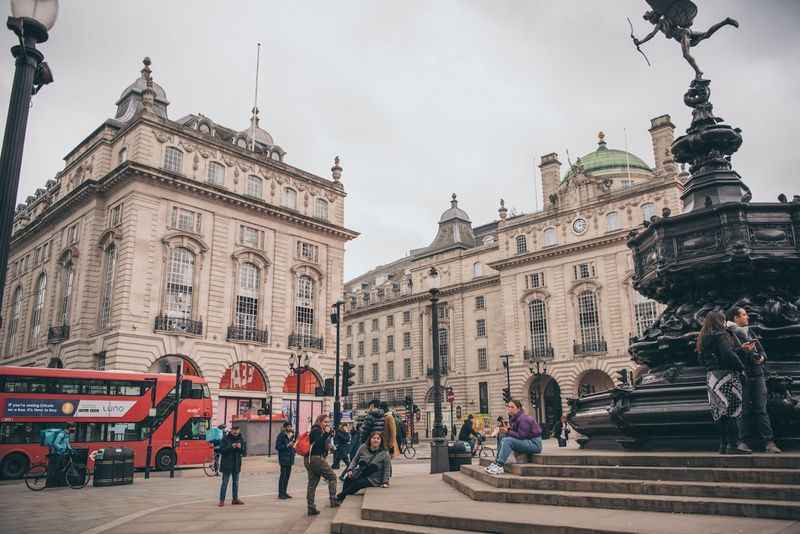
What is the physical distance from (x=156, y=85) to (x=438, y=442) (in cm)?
3958

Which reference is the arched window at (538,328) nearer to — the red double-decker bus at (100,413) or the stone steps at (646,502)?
the red double-decker bus at (100,413)

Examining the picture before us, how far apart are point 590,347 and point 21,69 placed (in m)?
46.0

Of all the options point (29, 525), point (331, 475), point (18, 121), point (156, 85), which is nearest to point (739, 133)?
point (331, 475)

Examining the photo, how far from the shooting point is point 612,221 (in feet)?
156

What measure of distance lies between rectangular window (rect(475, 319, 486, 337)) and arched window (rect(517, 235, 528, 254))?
330 inches

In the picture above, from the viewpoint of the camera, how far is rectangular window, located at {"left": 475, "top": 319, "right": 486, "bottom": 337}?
57.5m

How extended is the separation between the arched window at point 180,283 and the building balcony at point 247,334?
2778 millimetres

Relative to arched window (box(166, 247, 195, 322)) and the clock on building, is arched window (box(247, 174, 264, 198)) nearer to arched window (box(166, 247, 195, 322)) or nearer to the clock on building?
arched window (box(166, 247, 195, 322))

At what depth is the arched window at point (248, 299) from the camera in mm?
37000

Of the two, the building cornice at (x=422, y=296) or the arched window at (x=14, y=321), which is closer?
the arched window at (x=14, y=321)

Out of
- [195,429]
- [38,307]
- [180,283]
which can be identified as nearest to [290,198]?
[180,283]

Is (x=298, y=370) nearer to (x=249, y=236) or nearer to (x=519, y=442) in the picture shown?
(x=249, y=236)

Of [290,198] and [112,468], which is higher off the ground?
[290,198]

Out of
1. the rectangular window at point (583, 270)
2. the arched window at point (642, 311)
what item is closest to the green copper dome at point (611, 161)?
the rectangular window at point (583, 270)
